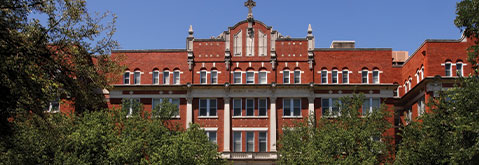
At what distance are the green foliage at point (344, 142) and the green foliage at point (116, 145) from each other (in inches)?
233

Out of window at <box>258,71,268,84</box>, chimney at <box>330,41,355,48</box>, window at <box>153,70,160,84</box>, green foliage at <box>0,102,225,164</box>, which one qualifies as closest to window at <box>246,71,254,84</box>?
window at <box>258,71,268,84</box>

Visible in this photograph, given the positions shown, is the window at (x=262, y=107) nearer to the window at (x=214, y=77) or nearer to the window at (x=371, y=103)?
the window at (x=214, y=77)

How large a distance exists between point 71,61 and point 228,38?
37981 millimetres

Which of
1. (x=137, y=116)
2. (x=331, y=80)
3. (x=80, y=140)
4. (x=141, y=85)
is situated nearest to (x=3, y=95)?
(x=80, y=140)

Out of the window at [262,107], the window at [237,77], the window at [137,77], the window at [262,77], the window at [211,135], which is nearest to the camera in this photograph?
the window at [211,135]

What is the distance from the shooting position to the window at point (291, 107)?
180 feet

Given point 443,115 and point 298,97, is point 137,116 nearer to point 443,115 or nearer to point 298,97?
point 298,97

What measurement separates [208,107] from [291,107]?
25.0ft

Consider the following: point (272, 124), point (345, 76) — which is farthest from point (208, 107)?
point (345, 76)

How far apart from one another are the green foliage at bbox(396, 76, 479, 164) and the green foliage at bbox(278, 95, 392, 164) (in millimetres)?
3360

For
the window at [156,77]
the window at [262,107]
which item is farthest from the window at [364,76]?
the window at [156,77]

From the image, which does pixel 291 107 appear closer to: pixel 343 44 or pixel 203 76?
pixel 203 76

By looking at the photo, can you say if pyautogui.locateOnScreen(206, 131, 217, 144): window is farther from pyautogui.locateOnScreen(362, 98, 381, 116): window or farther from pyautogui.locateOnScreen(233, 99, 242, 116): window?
pyautogui.locateOnScreen(362, 98, 381, 116): window

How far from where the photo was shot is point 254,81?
5562 cm
